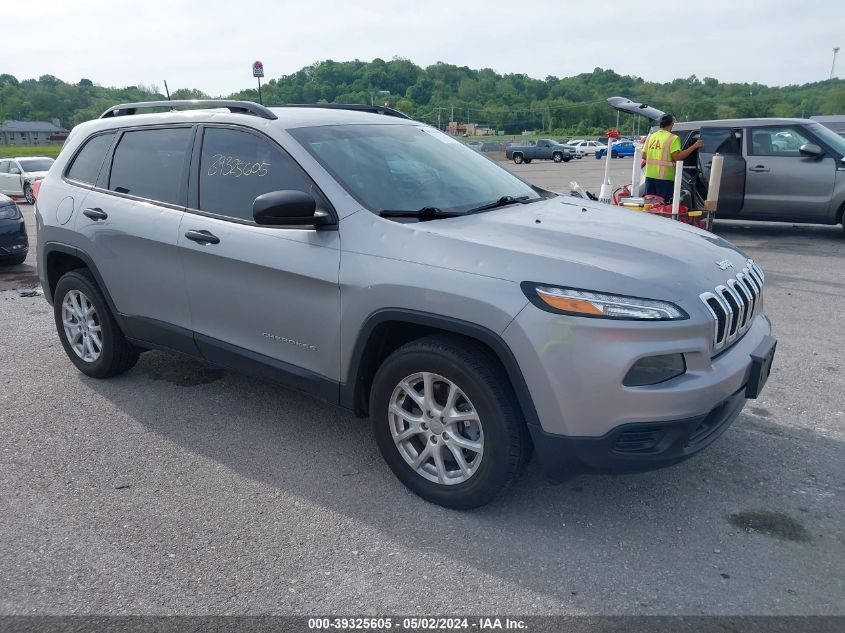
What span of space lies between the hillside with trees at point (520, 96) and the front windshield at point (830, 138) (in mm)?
84446

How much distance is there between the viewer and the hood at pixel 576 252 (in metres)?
2.82

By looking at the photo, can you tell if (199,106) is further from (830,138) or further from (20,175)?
(20,175)

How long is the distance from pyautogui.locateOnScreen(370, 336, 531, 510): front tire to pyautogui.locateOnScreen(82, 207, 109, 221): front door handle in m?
2.38

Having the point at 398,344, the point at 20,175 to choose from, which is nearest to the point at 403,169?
the point at 398,344

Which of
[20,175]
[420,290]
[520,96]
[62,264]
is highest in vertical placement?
[520,96]

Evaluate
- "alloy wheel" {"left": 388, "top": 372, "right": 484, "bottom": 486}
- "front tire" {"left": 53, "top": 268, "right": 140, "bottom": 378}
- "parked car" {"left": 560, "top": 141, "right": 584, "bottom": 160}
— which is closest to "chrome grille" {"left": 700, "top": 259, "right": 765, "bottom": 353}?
"alloy wheel" {"left": 388, "top": 372, "right": 484, "bottom": 486}

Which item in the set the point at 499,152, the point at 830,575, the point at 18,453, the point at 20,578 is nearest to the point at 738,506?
the point at 830,575

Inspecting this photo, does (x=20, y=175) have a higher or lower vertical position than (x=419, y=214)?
lower

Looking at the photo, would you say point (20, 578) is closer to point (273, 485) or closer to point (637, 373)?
point (273, 485)

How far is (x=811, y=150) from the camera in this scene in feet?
33.1

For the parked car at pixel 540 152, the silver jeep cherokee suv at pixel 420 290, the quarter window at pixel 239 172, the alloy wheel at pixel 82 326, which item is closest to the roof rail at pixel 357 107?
the silver jeep cherokee suv at pixel 420 290

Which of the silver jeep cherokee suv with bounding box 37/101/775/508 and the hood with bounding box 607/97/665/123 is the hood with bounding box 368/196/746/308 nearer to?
the silver jeep cherokee suv with bounding box 37/101/775/508

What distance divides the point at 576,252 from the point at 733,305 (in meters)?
0.77

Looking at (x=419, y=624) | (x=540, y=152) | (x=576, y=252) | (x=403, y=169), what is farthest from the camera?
(x=540, y=152)
